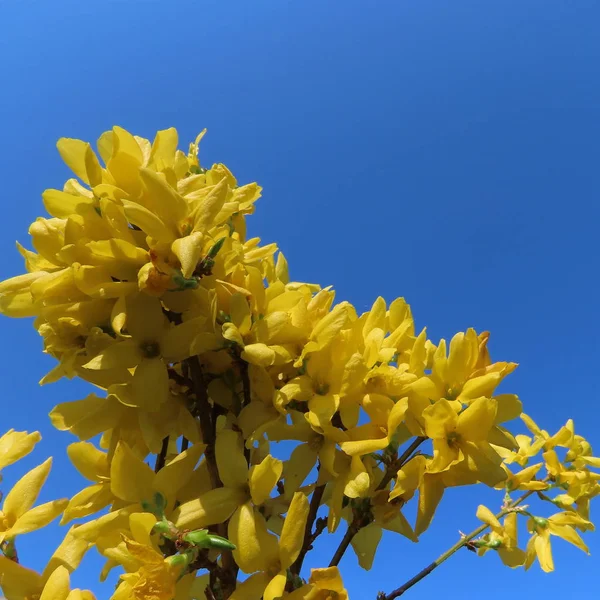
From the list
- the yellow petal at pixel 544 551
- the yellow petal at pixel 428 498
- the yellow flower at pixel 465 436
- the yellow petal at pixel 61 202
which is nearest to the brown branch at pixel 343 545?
the yellow petal at pixel 428 498

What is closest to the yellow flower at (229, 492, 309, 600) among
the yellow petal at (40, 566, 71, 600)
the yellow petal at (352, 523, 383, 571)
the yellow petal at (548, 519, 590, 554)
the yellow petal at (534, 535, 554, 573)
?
the yellow petal at (40, 566, 71, 600)

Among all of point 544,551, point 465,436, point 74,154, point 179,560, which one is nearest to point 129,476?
point 179,560

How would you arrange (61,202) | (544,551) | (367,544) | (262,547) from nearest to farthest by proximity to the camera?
(262,547), (61,202), (367,544), (544,551)

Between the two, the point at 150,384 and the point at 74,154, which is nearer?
the point at 150,384

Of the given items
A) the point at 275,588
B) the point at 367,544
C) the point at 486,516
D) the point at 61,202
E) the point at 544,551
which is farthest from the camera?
the point at 544,551

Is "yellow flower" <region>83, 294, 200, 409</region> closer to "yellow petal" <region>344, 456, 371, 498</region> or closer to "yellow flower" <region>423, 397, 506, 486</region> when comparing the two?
"yellow petal" <region>344, 456, 371, 498</region>

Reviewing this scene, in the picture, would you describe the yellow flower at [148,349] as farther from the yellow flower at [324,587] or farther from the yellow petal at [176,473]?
the yellow flower at [324,587]

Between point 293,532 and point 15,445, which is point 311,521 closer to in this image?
point 293,532
